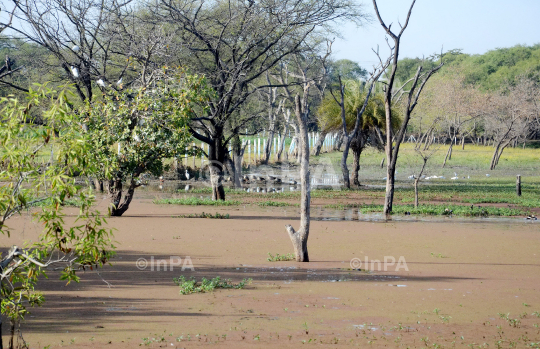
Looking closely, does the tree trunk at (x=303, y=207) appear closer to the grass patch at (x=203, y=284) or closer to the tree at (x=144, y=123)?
the grass patch at (x=203, y=284)

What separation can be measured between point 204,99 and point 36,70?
400 inches

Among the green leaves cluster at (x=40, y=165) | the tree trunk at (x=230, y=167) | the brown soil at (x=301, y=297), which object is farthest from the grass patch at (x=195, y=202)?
the green leaves cluster at (x=40, y=165)

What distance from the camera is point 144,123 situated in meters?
15.9

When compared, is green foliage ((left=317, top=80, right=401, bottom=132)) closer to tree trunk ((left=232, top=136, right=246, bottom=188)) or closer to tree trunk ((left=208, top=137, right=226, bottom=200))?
tree trunk ((left=232, top=136, right=246, bottom=188))

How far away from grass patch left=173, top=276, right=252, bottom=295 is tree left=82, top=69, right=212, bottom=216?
735 cm

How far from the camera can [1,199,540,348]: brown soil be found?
635 cm

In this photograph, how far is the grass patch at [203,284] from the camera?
26.7 feet

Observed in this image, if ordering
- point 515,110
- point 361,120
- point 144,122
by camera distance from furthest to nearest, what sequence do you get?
point 515,110 < point 361,120 < point 144,122

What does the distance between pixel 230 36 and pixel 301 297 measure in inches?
559

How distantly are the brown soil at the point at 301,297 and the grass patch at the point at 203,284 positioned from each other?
0.12 meters

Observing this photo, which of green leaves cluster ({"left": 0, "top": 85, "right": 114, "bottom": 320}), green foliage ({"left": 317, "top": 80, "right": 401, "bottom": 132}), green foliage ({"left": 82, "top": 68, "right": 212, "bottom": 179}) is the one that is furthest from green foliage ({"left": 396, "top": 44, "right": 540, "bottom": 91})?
green leaves cluster ({"left": 0, "top": 85, "right": 114, "bottom": 320})

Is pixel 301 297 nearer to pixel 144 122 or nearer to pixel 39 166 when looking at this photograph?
pixel 39 166

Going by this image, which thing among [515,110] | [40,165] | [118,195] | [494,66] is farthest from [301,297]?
[494,66]

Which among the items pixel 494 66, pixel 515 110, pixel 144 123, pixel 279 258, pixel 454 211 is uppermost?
pixel 494 66
